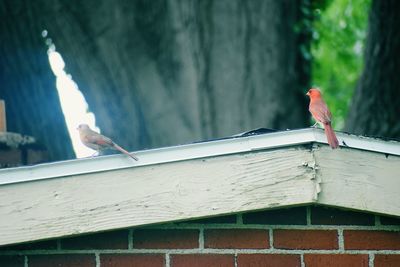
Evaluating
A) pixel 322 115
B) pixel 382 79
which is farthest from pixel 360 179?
pixel 382 79

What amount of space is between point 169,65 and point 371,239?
10.8 ft

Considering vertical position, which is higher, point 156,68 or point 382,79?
point 382,79

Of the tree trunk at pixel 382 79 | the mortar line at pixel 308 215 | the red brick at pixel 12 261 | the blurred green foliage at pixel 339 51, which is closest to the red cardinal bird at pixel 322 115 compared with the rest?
the mortar line at pixel 308 215

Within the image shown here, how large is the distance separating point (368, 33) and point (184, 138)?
1.98 meters

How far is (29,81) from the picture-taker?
20.1 ft

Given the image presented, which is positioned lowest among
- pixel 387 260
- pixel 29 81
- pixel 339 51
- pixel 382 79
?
pixel 387 260

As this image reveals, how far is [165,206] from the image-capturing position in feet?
9.02

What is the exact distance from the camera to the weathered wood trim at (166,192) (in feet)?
9.00

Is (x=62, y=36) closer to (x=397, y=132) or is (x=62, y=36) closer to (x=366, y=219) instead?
(x=397, y=132)

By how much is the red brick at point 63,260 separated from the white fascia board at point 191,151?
324 millimetres

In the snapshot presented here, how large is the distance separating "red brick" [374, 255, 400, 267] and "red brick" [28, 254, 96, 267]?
0.97 metres

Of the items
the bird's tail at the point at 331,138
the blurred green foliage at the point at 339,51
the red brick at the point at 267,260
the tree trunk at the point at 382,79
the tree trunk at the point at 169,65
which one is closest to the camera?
the bird's tail at the point at 331,138

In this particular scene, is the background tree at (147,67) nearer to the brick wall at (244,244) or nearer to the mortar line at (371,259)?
the brick wall at (244,244)

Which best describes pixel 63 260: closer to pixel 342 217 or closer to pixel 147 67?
pixel 342 217
